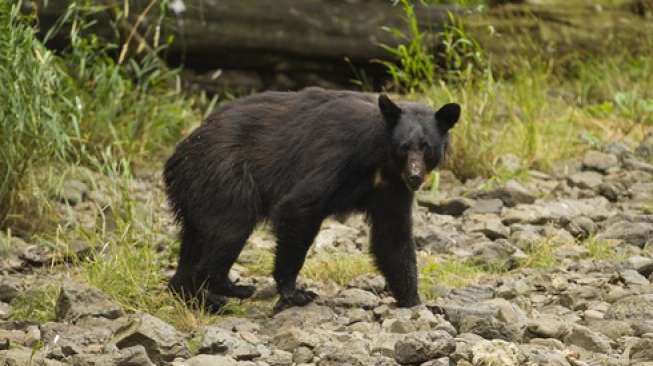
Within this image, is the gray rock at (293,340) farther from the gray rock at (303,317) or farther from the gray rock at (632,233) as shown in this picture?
the gray rock at (632,233)

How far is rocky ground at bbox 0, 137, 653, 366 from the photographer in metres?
5.11

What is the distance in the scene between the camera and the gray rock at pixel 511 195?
27.2 ft

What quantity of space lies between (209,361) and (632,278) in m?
2.38

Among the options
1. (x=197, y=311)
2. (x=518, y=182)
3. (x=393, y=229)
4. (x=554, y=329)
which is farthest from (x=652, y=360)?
(x=518, y=182)

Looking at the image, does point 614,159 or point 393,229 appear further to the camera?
point 614,159

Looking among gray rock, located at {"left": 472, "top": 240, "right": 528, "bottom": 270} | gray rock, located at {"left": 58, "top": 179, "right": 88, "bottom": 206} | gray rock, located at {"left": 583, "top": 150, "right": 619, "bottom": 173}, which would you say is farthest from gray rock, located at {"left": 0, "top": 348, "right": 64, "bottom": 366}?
gray rock, located at {"left": 583, "top": 150, "right": 619, "bottom": 173}

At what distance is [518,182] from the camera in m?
8.58

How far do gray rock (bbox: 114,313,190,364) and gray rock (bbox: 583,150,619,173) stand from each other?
4515 mm

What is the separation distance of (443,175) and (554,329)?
3655mm

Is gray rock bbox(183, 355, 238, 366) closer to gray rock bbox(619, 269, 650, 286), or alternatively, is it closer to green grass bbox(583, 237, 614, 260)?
gray rock bbox(619, 269, 650, 286)

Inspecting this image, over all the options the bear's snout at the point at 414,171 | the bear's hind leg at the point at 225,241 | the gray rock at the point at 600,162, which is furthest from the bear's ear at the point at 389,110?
the gray rock at the point at 600,162

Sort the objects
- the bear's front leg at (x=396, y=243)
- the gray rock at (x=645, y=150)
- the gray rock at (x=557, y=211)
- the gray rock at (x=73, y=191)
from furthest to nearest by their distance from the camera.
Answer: the gray rock at (x=645, y=150) < the gray rock at (x=73, y=191) < the gray rock at (x=557, y=211) < the bear's front leg at (x=396, y=243)

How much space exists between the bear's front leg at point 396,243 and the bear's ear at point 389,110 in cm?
39

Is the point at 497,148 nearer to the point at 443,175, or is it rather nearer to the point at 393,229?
the point at 443,175
